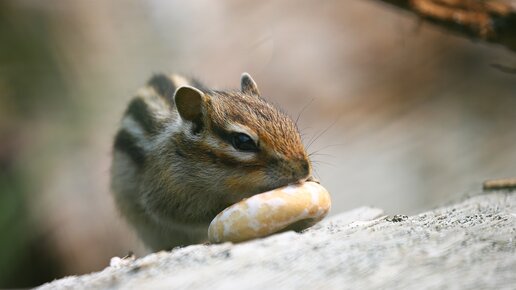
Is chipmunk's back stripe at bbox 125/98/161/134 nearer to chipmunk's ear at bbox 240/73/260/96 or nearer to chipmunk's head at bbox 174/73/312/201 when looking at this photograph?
chipmunk's head at bbox 174/73/312/201

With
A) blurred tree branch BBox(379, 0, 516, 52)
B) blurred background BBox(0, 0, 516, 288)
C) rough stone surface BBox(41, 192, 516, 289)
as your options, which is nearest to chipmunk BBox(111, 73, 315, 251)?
rough stone surface BBox(41, 192, 516, 289)

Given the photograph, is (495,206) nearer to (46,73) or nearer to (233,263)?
(233,263)

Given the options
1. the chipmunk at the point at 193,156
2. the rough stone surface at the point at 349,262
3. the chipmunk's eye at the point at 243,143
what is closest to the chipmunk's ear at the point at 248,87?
the chipmunk at the point at 193,156

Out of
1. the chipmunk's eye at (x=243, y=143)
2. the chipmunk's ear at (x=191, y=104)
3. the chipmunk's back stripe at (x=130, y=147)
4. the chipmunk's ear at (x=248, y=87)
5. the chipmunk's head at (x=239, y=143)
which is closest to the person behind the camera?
the chipmunk's head at (x=239, y=143)

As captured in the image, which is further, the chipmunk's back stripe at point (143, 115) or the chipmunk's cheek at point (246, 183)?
the chipmunk's back stripe at point (143, 115)

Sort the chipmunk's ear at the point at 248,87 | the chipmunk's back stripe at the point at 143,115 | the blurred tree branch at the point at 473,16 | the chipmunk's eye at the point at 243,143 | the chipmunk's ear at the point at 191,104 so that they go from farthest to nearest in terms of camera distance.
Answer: the blurred tree branch at the point at 473,16, the chipmunk's back stripe at the point at 143,115, the chipmunk's ear at the point at 248,87, the chipmunk's ear at the point at 191,104, the chipmunk's eye at the point at 243,143

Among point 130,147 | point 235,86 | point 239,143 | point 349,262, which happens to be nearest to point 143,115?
point 130,147

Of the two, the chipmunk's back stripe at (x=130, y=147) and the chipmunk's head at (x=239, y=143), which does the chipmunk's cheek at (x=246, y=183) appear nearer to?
the chipmunk's head at (x=239, y=143)

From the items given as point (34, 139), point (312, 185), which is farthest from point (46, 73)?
point (312, 185)

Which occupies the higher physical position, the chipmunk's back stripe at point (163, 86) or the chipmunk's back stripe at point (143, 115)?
the chipmunk's back stripe at point (163, 86)
